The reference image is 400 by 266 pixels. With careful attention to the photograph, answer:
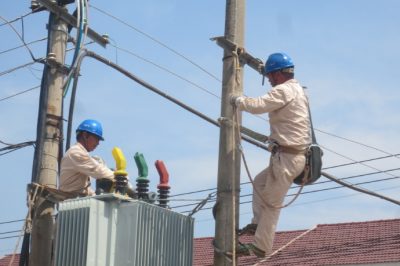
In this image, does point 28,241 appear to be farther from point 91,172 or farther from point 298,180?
point 298,180

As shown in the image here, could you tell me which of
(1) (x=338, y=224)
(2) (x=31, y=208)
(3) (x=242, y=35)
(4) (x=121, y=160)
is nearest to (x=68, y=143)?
(2) (x=31, y=208)

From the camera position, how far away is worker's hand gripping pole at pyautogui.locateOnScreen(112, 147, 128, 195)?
24.3 feet

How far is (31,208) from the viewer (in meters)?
8.37

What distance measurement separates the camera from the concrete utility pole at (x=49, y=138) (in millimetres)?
8500

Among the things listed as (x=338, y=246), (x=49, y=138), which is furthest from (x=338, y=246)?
(x=49, y=138)

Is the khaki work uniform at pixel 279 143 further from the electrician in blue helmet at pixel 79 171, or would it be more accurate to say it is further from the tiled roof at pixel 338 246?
the tiled roof at pixel 338 246

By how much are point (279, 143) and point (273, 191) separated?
41 centimetres

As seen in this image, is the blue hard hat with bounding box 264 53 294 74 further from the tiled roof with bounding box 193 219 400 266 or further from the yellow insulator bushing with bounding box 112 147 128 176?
the tiled roof with bounding box 193 219 400 266

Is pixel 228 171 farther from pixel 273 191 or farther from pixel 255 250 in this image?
pixel 255 250

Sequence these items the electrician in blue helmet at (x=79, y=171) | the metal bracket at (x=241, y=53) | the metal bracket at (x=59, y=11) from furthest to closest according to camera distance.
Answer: the metal bracket at (x=59, y=11) → the electrician in blue helmet at (x=79, y=171) → the metal bracket at (x=241, y=53)

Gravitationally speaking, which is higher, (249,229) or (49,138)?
(49,138)

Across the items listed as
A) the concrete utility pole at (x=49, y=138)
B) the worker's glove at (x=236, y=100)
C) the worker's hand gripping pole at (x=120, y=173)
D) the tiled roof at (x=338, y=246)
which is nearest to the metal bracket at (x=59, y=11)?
the concrete utility pole at (x=49, y=138)

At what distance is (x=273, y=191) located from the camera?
699 cm

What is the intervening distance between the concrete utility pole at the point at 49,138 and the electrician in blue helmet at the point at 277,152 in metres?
2.45
